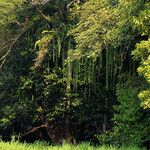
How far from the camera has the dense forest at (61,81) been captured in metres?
14.3

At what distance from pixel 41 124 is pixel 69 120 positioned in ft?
3.39

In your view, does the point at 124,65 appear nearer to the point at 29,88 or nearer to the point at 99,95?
the point at 99,95

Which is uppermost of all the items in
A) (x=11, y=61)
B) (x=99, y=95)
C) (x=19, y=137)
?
(x=11, y=61)

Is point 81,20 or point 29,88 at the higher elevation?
point 81,20

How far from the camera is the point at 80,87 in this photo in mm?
16375

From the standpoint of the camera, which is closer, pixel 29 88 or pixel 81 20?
pixel 81 20

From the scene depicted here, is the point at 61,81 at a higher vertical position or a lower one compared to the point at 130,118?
higher

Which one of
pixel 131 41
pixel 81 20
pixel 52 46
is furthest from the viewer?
pixel 52 46

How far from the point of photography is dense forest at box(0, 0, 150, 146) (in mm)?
14295

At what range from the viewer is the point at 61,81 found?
1606cm

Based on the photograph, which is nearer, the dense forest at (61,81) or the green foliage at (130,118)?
the green foliage at (130,118)

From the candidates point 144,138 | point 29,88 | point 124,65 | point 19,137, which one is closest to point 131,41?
point 124,65

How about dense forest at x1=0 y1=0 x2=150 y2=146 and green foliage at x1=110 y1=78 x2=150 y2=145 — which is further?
dense forest at x1=0 y1=0 x2=150 y2=146

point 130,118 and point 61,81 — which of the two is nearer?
point 130,118
